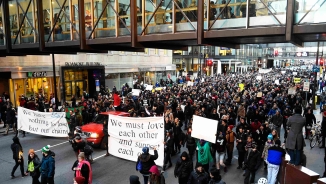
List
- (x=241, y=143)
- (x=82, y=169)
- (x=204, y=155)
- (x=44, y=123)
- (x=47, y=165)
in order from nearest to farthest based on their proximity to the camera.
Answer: (x=82, y=169) → (x=47, y=165) → (x=204, y=155) → (x=241, y=143) → (x=44, y=123)

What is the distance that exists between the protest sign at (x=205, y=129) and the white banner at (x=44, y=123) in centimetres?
698

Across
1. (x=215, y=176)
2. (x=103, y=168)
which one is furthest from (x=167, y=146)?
(x=215, y=176)

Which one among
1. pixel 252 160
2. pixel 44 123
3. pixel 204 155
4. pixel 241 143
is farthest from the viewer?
pixel 44 123

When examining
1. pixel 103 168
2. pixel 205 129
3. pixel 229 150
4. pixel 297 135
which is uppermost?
pixel 205 129

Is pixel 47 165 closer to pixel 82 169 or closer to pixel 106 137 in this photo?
pixel 82 169

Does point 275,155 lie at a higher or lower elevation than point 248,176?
higher

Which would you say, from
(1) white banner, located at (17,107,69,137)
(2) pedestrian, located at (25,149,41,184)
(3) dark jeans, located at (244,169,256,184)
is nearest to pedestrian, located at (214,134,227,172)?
(3) dark jeans, located at (244,169,256,184)

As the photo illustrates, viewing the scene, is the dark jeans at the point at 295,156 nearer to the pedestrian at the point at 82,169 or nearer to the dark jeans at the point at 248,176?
the dark jeans at the point at 248,176

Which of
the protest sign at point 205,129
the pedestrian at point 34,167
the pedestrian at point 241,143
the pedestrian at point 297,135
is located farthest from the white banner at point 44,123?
the pedestrian at point 297,135

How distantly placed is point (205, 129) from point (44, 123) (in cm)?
853

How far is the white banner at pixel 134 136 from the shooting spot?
28.8 feet

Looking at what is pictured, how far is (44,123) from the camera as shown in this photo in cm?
1285

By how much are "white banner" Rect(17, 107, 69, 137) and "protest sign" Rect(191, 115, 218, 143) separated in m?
6.98

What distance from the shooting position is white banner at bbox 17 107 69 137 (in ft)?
41.3
